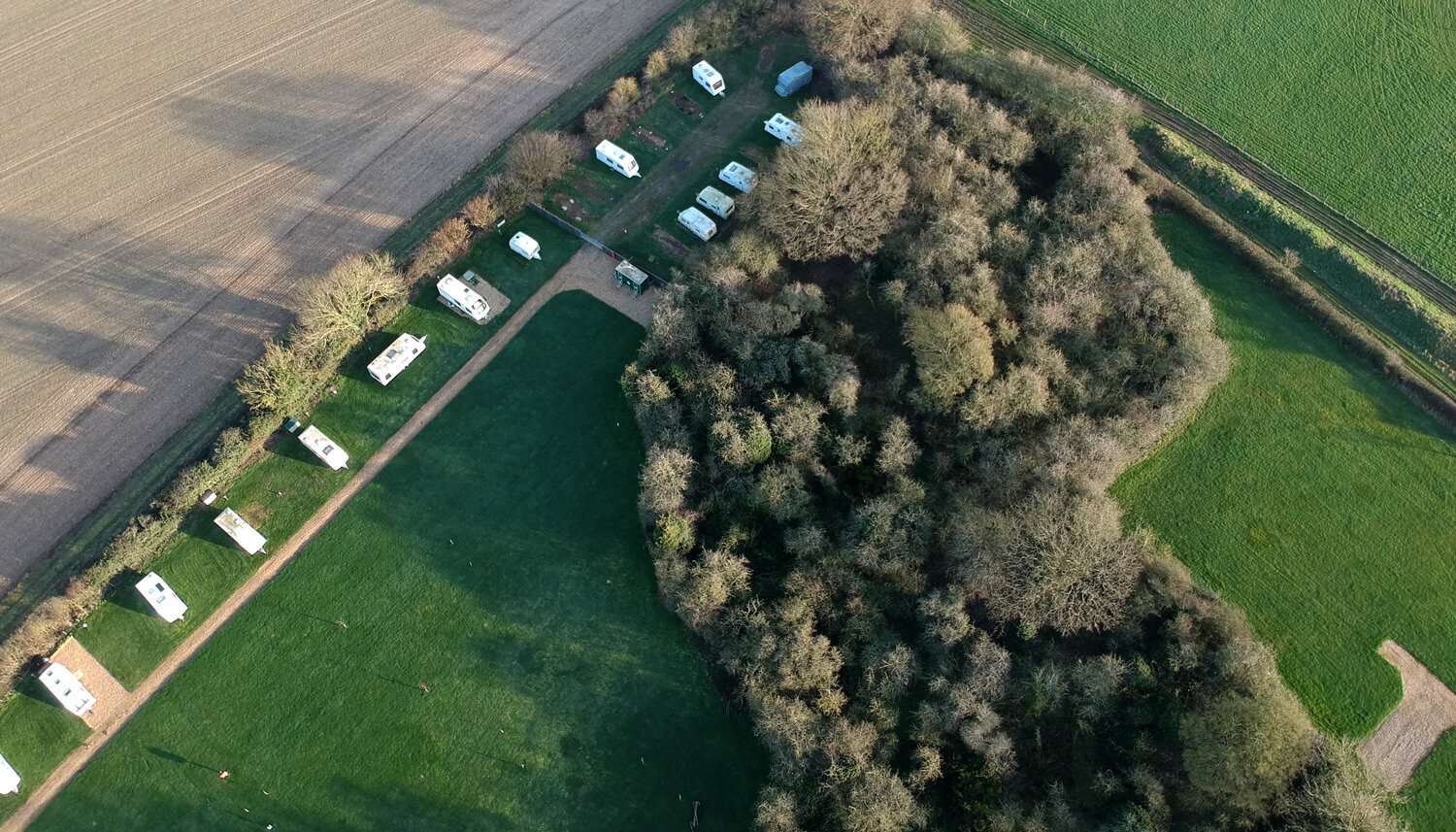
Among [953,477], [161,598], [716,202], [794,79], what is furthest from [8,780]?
[794,79]

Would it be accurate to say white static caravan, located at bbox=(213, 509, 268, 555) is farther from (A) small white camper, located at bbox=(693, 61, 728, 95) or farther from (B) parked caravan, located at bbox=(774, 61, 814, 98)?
(B) parked caravan, located at bbox=(774, 61, 814, 98)

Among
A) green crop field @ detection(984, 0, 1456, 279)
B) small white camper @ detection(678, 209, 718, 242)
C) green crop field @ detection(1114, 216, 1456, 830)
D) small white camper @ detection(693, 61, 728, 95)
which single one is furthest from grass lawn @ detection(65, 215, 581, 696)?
green crop field @ detection(984, 0, 1456, 279)

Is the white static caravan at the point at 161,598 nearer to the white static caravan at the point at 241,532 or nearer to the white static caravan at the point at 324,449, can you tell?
the white static caravan at the point at 241,532

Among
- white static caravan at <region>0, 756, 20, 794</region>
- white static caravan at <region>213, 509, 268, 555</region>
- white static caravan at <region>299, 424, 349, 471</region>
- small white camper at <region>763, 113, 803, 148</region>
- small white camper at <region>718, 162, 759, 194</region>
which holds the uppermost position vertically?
small white camper at <region>763, 113, 803, 148</region>

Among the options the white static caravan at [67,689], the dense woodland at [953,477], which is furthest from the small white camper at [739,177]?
the white static caravan at [67,689]

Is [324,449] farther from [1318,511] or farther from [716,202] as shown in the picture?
→ [1318,511]
